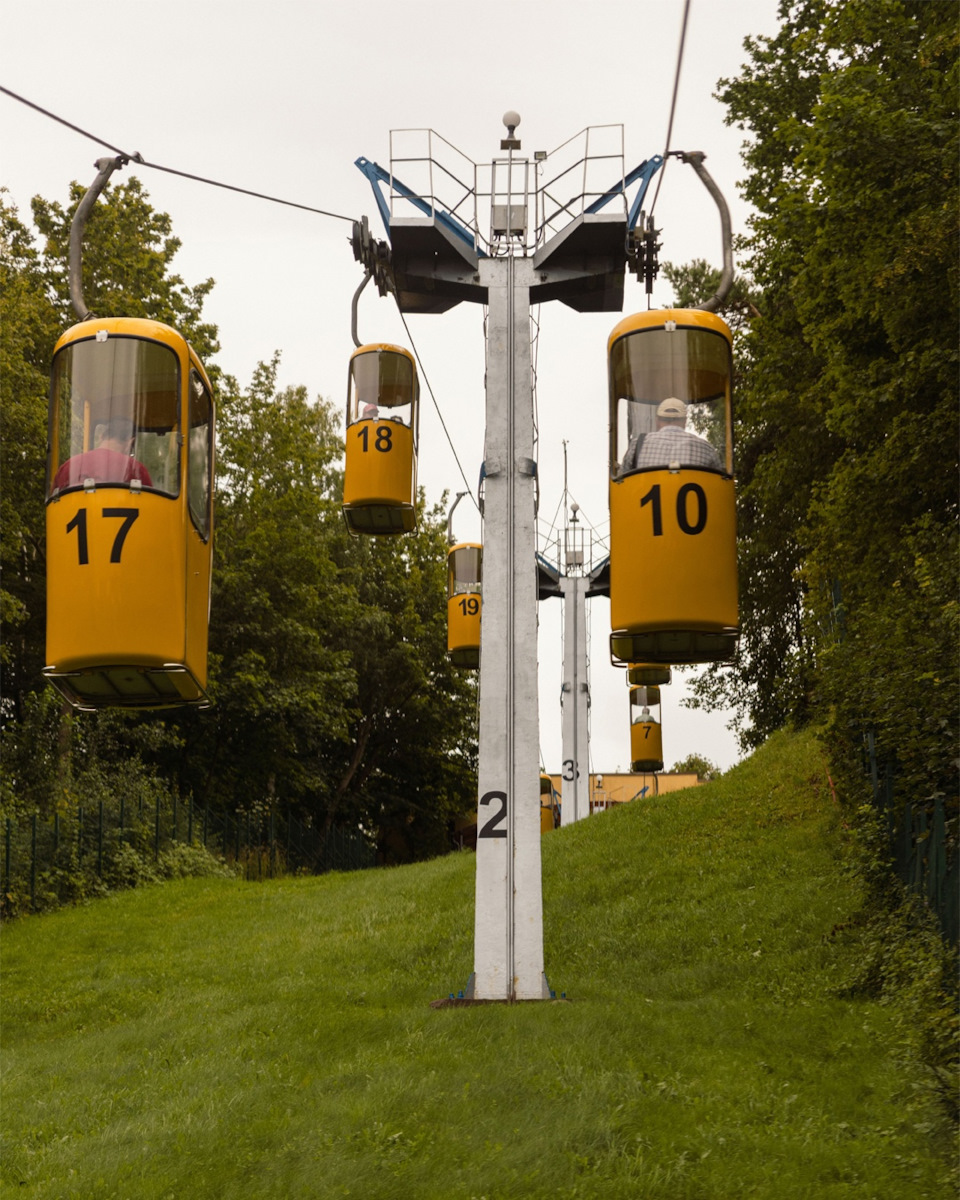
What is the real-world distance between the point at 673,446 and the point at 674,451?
0.04 metres

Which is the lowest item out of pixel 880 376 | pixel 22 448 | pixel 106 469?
pixel 106 469

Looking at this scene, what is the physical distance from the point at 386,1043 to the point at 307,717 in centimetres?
2731

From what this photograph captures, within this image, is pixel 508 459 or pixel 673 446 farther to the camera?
pixel 508 459

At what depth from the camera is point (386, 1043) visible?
11.5 metres

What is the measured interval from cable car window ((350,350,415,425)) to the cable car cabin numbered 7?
19.2 feet

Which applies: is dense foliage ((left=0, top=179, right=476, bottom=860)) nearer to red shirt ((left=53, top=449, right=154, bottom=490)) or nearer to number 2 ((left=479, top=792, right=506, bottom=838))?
number 2 ((left=479, top=792, right=506, bottom=838))

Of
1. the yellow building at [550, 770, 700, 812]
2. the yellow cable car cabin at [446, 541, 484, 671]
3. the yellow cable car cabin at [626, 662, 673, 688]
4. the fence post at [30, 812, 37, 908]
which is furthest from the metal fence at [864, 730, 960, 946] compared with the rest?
the yellow building at [550, 770, 700, 812]

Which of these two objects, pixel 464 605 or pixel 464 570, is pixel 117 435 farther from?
pixel 464 570

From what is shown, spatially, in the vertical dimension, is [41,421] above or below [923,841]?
above

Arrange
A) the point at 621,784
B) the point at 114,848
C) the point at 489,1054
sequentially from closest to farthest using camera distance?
the point at 489,1054 → the point at 114,848 → the point at 621,784

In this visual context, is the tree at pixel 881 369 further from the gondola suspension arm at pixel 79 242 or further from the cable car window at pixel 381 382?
A: the gondola suspension arm at pixel 79 242

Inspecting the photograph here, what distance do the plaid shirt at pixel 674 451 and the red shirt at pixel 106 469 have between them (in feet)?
9.86

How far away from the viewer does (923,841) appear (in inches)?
515

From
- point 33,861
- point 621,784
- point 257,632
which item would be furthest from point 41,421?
point 621,784
